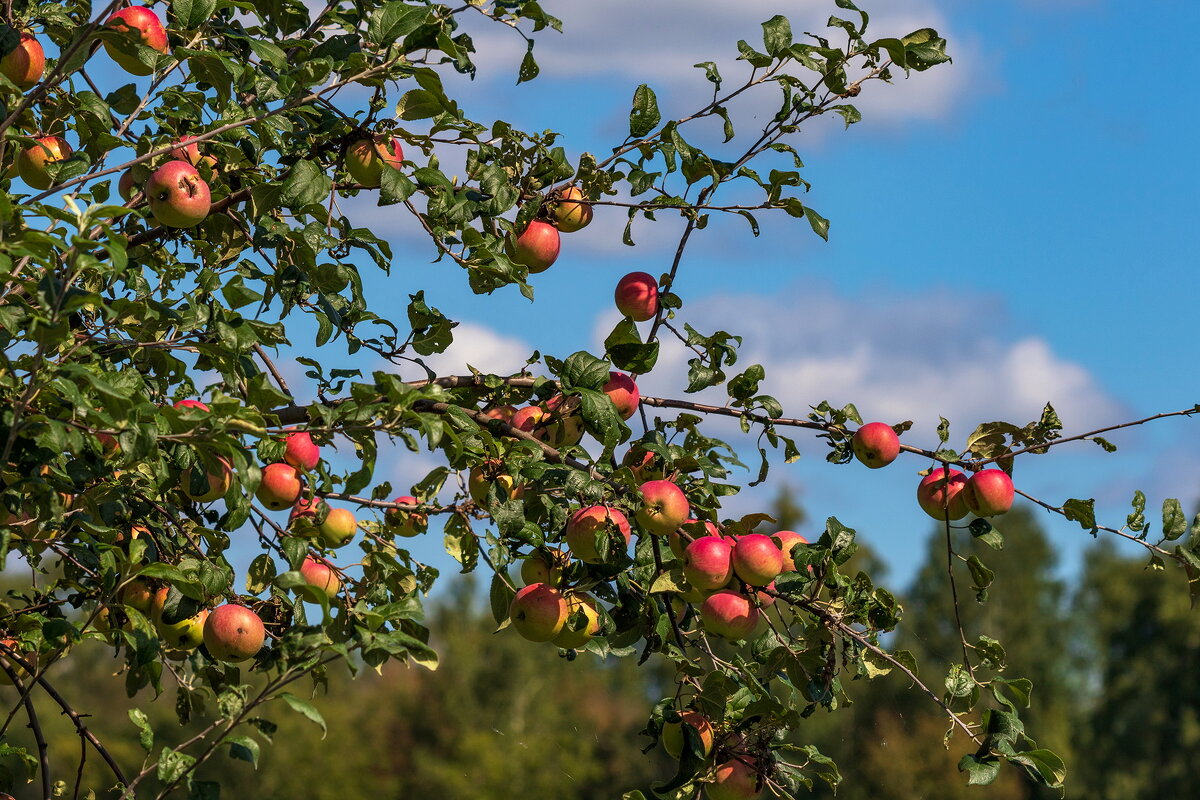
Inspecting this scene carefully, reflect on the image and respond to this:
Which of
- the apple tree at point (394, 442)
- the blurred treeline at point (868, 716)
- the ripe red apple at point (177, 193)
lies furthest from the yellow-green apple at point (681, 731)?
the blurred treeline at point (868, 716)

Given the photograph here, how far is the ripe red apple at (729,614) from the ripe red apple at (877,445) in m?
0.50

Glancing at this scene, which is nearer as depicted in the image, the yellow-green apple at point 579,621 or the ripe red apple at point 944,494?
the yellow-green apple at point 579,621

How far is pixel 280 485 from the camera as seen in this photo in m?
3.45

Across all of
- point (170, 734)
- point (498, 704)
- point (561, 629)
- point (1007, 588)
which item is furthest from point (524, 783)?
point (561, 629)

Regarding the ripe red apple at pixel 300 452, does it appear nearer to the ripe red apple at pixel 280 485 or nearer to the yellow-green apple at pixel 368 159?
the ripe red apple at pixel 280 485

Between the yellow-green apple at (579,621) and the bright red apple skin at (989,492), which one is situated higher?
the bright red apple skin at (989,492)

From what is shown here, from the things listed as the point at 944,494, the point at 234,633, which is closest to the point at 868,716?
the point at 944,494

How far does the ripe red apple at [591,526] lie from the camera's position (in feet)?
10.7

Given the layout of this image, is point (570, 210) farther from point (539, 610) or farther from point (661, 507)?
point (539, 610)

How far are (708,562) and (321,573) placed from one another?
102 cm

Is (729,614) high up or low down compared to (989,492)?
down

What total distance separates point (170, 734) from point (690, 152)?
39211mm

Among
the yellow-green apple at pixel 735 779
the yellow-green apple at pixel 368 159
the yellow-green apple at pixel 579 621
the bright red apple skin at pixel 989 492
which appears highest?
the yellow-green apple at pixel 368 159

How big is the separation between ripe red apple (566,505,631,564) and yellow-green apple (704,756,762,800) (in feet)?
2.12
